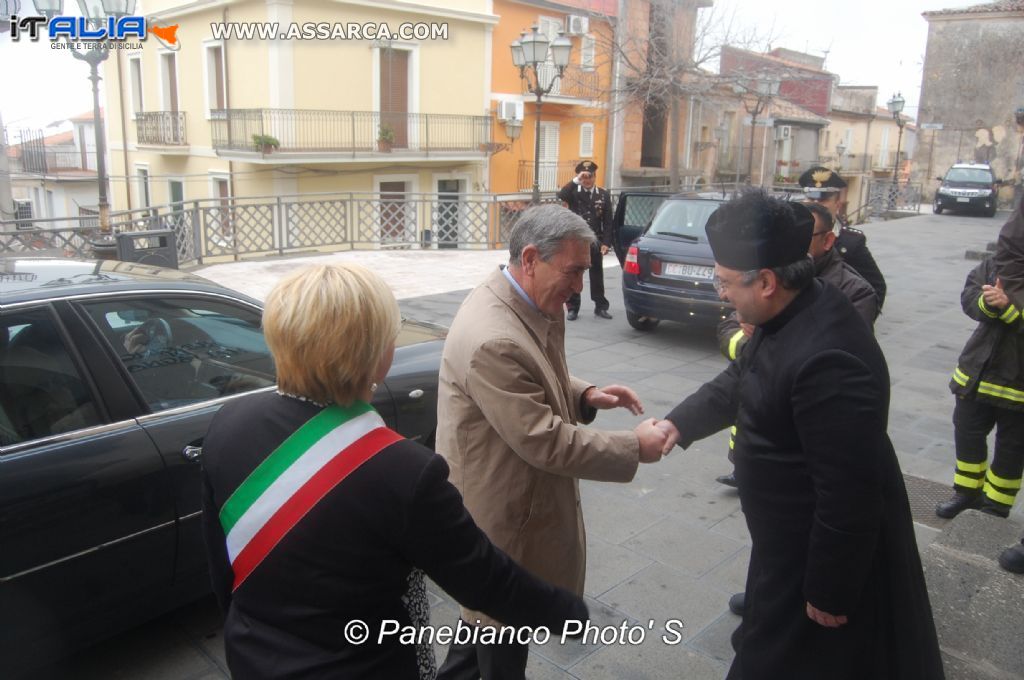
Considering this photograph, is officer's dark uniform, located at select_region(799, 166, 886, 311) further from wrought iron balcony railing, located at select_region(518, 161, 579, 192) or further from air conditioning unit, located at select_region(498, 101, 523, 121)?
wrought iron balcony railing, located at select_region(518, 161, 579, 192)

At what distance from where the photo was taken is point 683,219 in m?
8.31

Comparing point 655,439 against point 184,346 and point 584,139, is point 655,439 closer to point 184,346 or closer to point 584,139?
point 184,346

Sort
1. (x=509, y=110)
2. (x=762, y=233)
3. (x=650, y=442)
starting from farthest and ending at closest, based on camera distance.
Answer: (x=509, y=110) < (x=650, y=442) < (x=762, y=233)

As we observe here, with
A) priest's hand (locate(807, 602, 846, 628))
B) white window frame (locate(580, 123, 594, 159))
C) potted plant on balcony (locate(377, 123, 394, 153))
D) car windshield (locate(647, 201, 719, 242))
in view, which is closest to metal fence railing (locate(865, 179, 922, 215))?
white window frame (locate(580, 123, 594, 159))

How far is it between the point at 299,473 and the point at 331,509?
97 millimetres

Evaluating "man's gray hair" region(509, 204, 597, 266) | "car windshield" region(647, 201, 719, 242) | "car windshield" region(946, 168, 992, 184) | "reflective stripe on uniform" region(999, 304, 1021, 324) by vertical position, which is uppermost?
"car windshield" region(946, 168, 992, 184)

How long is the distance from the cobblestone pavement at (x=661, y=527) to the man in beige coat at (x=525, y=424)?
89 cm

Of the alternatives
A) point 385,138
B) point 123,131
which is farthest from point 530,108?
point 123,131

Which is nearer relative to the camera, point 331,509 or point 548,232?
point 331,509

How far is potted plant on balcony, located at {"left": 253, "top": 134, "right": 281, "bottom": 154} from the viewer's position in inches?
765

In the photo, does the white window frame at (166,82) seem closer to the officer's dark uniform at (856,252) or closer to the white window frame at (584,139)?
the white window frame at (584,139)

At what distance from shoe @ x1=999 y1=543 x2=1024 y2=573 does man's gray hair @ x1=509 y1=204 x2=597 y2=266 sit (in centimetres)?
238

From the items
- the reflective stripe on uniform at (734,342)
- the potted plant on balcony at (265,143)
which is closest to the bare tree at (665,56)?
the potted plant on balcony at (265,143)

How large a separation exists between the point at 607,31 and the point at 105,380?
2709 centimetres
